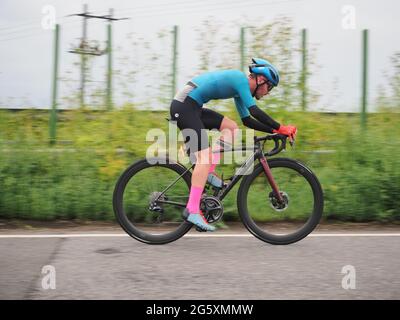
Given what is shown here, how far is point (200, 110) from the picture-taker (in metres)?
5.67

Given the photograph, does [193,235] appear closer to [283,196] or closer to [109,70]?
[283,196]

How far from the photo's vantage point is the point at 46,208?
269 inches

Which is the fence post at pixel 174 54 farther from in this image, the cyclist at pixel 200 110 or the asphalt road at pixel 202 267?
the asphalt road at pixel 202 267

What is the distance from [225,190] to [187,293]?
161 centimetres

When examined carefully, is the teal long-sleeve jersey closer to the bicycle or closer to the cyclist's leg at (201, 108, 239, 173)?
the cyclist's leg at (201, 108, 239, 173)

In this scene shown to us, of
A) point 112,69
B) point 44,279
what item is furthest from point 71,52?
point 44,279

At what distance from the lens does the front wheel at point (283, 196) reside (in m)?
5.65

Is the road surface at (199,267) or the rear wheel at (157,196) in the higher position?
the rear wheel at (157,196)

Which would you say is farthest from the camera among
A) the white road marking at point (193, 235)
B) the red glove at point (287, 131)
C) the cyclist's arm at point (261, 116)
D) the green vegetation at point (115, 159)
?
the green vegetation at point (115, 159)

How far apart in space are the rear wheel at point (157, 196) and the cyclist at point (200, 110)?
0.18 metres

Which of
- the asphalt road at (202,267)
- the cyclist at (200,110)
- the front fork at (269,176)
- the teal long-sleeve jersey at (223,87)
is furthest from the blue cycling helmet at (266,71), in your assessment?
the asphalt road at (202,267)

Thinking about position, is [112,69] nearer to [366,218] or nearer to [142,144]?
[142,144]

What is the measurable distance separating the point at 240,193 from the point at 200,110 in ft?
2.75
